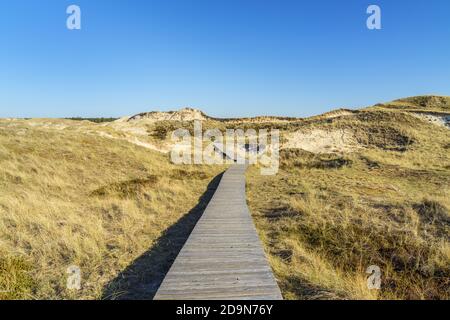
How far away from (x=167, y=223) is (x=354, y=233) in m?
6.63

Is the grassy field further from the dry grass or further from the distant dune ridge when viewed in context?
the dry grass

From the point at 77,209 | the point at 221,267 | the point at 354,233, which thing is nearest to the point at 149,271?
the point at 221,267

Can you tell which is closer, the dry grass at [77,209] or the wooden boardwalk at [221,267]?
the wooden boardwalk at [221,267]

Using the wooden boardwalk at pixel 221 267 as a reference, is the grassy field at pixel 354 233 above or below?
below

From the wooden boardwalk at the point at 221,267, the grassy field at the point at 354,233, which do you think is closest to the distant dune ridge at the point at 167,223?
the grassy field at the point at 354,233

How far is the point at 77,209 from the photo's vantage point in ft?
40.4

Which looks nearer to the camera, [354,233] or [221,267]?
[221,267]

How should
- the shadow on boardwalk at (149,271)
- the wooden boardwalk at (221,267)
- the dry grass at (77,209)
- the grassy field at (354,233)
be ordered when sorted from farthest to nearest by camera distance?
the dry grass at (77,209) < the grassy field at (354,233) < the shadow on boardwalk at (149,271) < the wooden boardwalk at (221,267)

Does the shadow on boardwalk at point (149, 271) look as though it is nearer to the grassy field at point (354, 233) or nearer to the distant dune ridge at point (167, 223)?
the distant dune ridge at point (167, 223)

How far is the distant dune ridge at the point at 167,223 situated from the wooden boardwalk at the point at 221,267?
2.72 feet

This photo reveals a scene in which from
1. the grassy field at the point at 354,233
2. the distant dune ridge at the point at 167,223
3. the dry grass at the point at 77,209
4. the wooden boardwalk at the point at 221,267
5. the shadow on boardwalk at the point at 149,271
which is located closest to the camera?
the wooden boardwalk at the point at 221,267

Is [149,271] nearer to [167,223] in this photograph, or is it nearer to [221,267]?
[221,267]

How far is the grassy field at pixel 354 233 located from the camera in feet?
22.8
